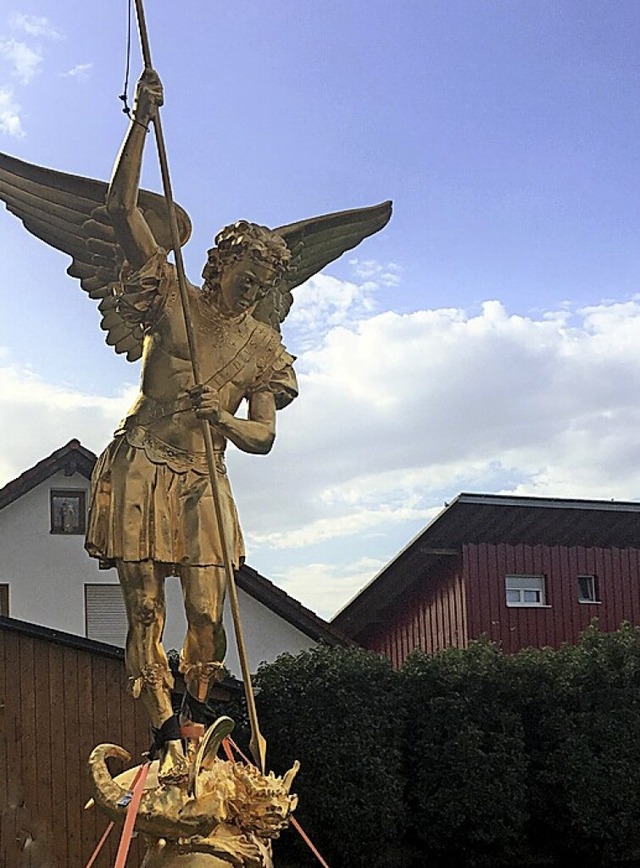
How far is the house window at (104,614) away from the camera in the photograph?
2005cm

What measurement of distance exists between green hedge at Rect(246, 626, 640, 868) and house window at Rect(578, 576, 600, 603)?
4627 mm

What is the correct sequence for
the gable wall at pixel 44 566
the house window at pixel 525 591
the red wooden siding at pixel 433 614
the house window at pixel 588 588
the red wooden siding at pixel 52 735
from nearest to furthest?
1. the red wooden siding at pixel 52 735
2. the gable wall at pixel 44 566
3. the red wooden siding at pixel 433 614
4. the house window at pixel 525 591
5. the house window at pixel 588 588

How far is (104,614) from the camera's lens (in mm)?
20297

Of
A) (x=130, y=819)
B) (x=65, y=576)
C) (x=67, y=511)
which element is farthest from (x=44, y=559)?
(x=130, y=819)

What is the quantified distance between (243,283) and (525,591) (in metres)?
16.3

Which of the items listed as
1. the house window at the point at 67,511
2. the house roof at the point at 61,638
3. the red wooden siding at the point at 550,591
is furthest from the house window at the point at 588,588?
the house roof at the point at 61,638

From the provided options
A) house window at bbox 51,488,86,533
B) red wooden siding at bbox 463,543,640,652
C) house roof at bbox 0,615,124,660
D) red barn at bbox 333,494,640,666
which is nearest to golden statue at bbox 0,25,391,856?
house roof at bbox 0,615,124,660

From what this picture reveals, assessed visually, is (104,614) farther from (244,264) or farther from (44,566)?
(244,264)

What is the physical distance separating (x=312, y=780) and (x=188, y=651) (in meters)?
10.3

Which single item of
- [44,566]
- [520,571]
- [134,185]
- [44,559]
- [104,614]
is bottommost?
[104,614]

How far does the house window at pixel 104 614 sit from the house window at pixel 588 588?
7.41m

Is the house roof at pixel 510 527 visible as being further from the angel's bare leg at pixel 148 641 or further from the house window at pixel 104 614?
the angel's bare leg at pixel 148 641

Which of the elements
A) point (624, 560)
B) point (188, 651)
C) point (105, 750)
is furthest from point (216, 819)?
point (624, 560)

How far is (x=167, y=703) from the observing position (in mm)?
5230
